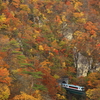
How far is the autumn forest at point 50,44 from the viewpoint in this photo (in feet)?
79.3

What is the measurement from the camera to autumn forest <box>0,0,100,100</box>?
952 inches

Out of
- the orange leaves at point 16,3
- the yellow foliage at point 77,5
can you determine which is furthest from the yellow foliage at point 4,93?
the yellow foliage at point 77,5

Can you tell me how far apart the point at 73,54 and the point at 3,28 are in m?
19.0

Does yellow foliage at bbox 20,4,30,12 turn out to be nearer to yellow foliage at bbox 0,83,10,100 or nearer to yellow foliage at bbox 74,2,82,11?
yellow foliage at bbox 74,2,82,11

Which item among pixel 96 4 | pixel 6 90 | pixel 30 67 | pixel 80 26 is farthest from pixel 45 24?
pixel 6 90

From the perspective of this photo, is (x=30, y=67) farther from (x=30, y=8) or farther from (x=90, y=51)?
(x=30, y=8)

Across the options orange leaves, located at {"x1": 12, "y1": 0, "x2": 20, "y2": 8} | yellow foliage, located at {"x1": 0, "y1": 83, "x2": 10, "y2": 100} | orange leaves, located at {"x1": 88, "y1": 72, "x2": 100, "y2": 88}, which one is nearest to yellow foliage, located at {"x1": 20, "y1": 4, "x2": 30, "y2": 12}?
orange leaves, located at {"x1": 12, "y1": 0, "x2": 20, "y2": 8}

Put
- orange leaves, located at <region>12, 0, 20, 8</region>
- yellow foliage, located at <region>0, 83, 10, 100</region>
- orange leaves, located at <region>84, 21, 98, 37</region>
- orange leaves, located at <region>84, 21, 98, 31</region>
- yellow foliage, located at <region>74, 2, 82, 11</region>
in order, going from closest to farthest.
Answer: yellow foliage, located at <region>0, 83, 10, 100</region>
orange leaves, located at <region>84, 21, 98, 37</region>
orange leaves, located at <region>12, 0, 20, 8</region>
orange leaves, located at <region>84, 21, 98, 31</region>
yellow foliage, located at <region>74, 2, 82, 11</region>

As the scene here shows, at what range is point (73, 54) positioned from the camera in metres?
41.5

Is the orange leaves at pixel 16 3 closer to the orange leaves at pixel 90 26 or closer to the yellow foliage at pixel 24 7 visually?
the yellow foliage at pixel 24 7

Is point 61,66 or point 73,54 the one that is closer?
point 61,66

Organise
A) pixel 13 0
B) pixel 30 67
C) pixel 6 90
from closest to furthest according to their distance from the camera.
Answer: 1. pixel 6 90
2. pixel 30 67
3. pixel 13 0

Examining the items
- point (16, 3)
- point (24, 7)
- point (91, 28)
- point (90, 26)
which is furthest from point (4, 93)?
point (90, 26)

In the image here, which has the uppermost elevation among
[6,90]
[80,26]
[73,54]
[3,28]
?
[80,26]
